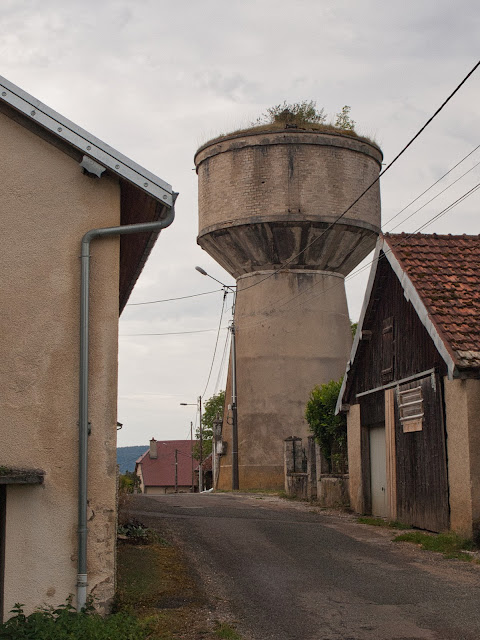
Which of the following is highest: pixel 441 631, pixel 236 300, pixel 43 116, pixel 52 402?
pixel 236 300

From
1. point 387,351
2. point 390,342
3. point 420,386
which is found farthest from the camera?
point 387,351

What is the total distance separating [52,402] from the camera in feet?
28.0

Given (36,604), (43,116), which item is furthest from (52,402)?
(43,116)

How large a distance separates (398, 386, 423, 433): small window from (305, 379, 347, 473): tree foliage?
5.04 meters

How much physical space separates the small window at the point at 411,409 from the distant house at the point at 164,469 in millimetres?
65455

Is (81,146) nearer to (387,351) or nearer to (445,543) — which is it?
(445,543)

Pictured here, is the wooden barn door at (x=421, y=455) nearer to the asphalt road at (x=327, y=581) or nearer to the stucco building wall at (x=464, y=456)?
the stucco building wall at (x=464, y=456)

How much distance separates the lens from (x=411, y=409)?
16.8 m

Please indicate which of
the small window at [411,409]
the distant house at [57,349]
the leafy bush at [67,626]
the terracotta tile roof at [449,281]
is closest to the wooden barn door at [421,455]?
the small window at [411,409]

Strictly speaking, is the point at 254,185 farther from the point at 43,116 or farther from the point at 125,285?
the point at 43,116

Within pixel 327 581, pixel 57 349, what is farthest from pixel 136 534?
pixel 57 349

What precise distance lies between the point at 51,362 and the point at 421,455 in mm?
9424

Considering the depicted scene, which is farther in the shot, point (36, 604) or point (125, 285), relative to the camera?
point (125, 285)

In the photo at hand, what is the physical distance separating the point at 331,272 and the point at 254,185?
5393 millimetres
